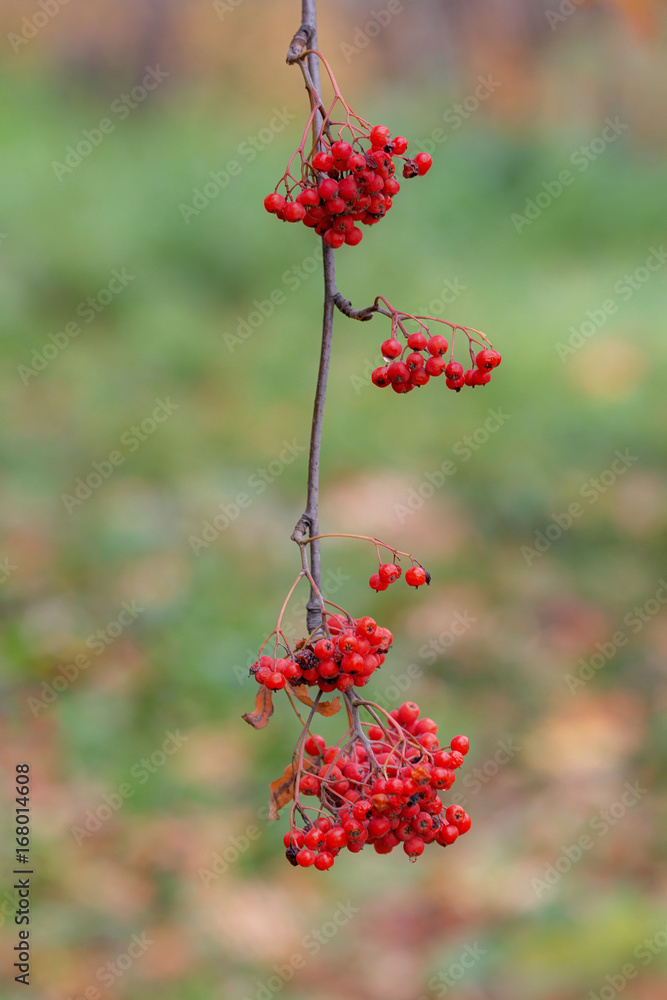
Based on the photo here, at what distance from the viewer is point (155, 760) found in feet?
15.1

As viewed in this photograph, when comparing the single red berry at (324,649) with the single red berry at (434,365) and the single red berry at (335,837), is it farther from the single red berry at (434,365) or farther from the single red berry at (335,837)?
the single red berry at (434,365)

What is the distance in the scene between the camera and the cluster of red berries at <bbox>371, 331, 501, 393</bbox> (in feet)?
4.42

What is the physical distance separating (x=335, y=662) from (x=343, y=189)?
0.58 metres

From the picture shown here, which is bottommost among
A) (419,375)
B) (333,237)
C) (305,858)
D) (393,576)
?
(305,858)

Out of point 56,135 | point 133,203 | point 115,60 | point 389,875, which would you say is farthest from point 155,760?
point 115,60

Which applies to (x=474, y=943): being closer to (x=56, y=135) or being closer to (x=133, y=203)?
(x=133, y=203)

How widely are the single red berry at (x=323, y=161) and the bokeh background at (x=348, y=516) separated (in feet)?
4.90

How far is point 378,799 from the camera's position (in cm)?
134

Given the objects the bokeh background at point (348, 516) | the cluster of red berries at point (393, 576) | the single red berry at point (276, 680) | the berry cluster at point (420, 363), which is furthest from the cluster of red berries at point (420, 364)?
the bokeh background at point (348, 516)

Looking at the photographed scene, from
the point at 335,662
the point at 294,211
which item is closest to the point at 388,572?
the point at 335,662

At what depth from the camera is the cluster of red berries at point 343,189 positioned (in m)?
1.28

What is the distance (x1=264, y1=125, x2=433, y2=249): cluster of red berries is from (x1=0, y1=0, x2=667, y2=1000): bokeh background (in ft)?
4.72

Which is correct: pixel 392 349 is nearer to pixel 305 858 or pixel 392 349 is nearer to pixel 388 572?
pixel 388 572

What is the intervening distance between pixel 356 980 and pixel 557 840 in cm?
106
